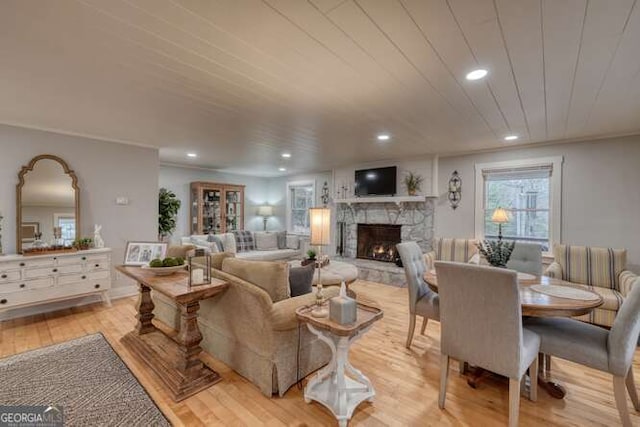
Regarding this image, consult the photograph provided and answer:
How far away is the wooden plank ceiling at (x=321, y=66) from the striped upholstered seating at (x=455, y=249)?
1584 mm

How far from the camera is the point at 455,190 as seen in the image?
5.01m

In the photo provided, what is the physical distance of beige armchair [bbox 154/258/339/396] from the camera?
2061mm

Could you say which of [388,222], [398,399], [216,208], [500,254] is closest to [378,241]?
[388,222]

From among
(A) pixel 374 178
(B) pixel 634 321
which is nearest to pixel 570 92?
(B) pixel 634 321

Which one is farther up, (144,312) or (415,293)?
(415,293)

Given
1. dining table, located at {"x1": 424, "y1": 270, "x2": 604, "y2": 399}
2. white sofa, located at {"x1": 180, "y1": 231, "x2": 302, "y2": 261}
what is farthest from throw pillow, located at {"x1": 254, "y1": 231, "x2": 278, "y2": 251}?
dining table, located at {"x1": 424, "y1": 270, "x2": 604, "y2": 399}

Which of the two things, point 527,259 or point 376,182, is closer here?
point 527,259

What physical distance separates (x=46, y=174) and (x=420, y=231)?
573 cm

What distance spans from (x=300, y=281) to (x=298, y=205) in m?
5.41

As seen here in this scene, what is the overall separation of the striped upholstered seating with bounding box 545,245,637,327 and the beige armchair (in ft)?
9.93

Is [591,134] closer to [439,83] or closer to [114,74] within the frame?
[439,83]

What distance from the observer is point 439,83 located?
227cm

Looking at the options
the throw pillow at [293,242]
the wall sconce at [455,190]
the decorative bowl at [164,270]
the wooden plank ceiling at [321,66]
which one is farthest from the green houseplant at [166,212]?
the wall sconce at [455,190]
